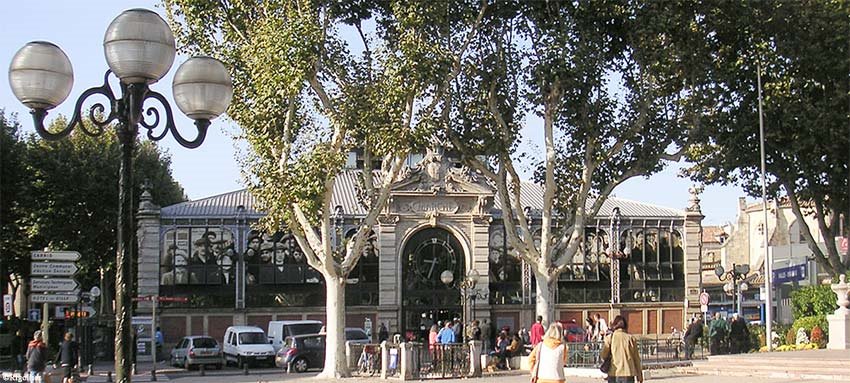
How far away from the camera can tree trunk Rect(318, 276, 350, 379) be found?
1143 inches

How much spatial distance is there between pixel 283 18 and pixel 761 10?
44.0 ft

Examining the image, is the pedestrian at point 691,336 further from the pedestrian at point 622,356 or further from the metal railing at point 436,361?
the pedestrian at point 622,356

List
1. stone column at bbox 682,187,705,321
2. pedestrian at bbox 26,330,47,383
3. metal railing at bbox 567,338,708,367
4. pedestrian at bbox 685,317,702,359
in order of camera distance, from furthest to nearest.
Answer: stone column at bbox 682,187,705,321, pedestrian at bbox 685,317,702,359, metal railing at bbox 567,338,708,367, pedestrian at bbox 26,330,47,383

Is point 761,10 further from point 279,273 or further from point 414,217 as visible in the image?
point 279,273

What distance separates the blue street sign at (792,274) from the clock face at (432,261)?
13426mm

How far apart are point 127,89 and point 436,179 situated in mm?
35816

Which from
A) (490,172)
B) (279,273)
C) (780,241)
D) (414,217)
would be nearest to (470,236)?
(414,217)

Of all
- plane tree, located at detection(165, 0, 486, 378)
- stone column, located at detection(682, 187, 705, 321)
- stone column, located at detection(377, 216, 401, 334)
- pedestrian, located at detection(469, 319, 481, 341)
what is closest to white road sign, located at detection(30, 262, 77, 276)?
plane tree, located at detection(165, 0, 486, 378)

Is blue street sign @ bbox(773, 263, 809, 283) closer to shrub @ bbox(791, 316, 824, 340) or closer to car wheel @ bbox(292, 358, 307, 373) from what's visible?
shrub @ bbox(791, 316, 824, 340)

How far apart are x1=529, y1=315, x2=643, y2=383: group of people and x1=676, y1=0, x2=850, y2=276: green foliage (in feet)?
52.9

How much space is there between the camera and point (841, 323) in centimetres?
2991

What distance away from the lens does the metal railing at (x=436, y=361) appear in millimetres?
29391

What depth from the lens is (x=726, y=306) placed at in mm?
78312

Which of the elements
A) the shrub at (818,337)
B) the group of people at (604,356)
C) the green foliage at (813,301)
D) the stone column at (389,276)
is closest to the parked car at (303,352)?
the stone column at (389,276)
